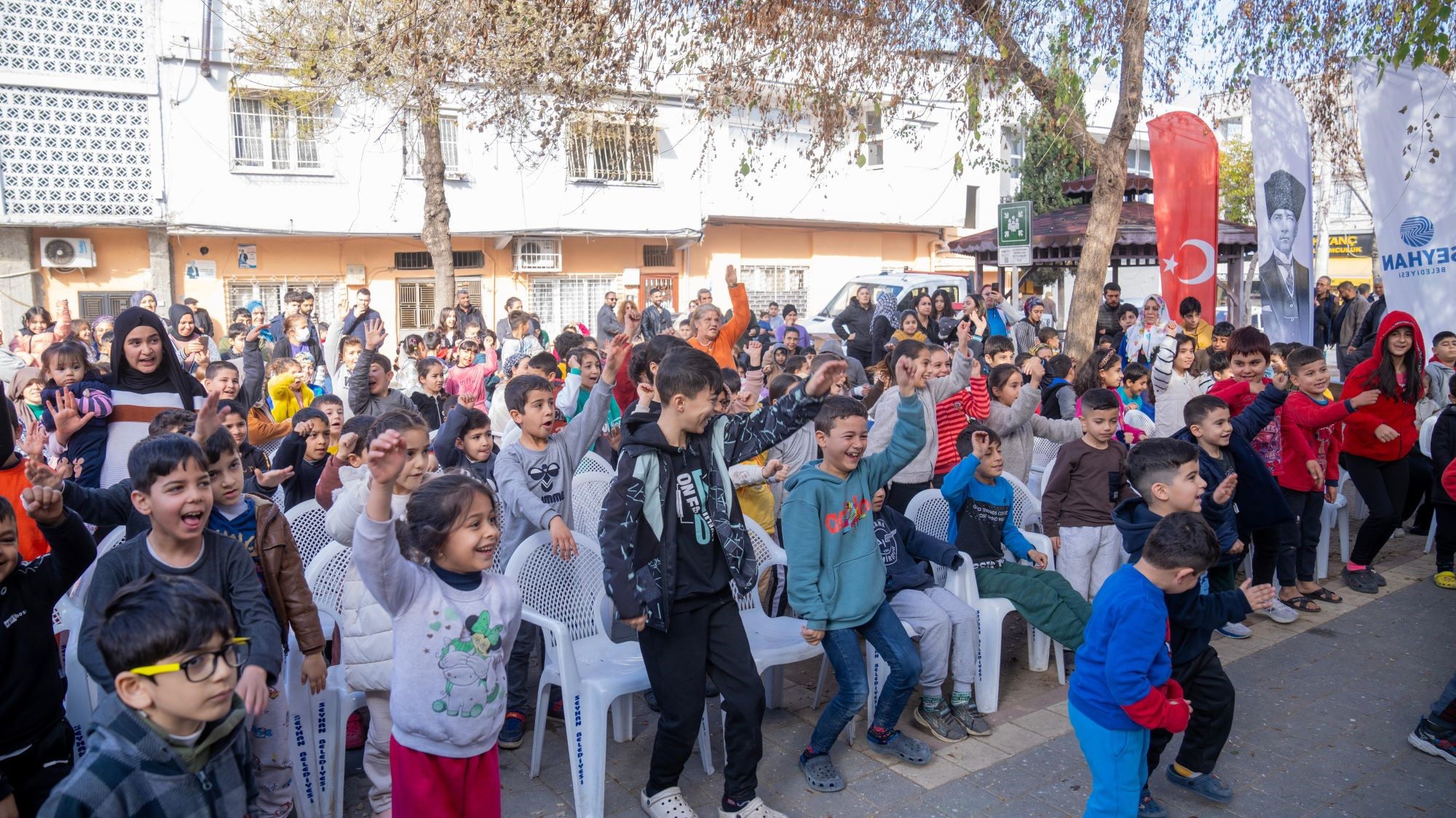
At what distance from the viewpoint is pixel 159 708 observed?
6.78 feet

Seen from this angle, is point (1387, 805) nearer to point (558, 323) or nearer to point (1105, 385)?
point (1105, 385)

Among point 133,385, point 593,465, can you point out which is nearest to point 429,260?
point 593,465

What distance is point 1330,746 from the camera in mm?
4332

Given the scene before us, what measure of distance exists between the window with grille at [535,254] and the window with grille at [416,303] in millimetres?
1251

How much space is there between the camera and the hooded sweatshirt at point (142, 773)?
6.48ft

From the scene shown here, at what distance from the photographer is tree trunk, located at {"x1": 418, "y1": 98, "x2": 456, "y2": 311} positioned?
14.7 metres

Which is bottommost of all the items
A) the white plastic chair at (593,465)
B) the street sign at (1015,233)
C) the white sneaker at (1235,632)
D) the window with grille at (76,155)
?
the white sneaker at (1235,632)

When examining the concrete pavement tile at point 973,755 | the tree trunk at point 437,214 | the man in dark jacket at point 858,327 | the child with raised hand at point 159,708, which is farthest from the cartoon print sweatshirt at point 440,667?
the tree trunk at point 437,214

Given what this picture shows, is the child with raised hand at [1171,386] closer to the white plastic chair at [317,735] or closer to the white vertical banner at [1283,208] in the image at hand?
the white vertical banner at [1283,208]

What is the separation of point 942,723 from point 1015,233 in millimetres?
6504

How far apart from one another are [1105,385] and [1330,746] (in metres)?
3.09

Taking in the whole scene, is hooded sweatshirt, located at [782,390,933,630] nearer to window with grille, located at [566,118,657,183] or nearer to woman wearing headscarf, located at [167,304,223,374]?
woman wearing headscarf, located at [167,304,223,374]

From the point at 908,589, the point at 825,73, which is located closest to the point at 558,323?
the point at 825,73

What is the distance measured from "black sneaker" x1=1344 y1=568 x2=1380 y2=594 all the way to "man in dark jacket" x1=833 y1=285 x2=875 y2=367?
598 cm
